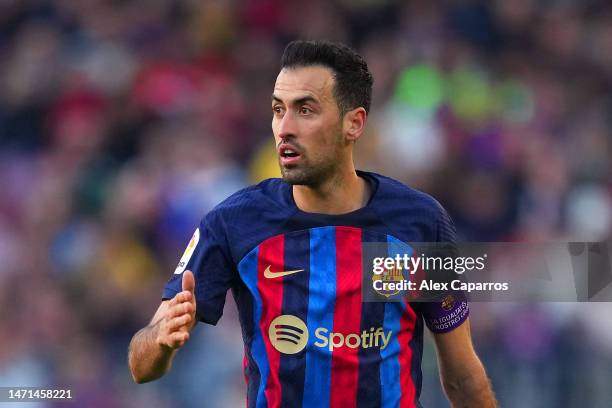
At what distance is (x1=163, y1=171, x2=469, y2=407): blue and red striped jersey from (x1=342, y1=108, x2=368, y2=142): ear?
0.25m

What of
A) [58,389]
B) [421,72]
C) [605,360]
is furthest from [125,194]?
[605,360]

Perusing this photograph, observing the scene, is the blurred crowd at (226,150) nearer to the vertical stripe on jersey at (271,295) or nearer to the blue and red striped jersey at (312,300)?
the blue and red striped jersey at (312,300)

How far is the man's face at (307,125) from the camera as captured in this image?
3.91m

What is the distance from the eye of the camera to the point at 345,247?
394 cm

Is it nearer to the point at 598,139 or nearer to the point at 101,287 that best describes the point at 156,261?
→ the point at 101,287

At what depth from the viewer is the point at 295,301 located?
3865 mm

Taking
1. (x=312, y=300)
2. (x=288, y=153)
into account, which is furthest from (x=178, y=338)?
(x=288, y=153)

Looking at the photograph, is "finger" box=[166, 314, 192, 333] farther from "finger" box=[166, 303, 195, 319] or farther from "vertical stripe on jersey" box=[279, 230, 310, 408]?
"vertical stripe on jersey" box=[279, 230, 310, 408]

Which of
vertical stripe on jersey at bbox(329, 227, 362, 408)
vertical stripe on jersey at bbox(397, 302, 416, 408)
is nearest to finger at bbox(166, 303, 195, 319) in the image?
vertical stripe on jersey at bbox(329, 227, 362, 408)

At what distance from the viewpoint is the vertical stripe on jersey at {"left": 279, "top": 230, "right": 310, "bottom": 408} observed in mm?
3783

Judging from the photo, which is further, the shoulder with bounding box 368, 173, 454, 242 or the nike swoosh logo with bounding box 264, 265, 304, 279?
the shoulder with bounding box 368, 173, 454, 242

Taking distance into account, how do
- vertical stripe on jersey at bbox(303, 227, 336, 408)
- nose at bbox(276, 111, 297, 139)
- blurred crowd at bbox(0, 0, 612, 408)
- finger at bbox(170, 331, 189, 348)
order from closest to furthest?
finger at bbox(170, 331, 189, 348)
vertical stripe on jersey at bbox(303, 227, 336, 408)
nose at bbox(276, 111, 297, 139)
blurred crowd at bbox(0, 0, 612, 408)

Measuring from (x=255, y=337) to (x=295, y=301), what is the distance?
0.19m

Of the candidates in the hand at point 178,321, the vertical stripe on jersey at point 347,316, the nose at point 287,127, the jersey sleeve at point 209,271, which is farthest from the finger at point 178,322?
the nose at point 287,127
